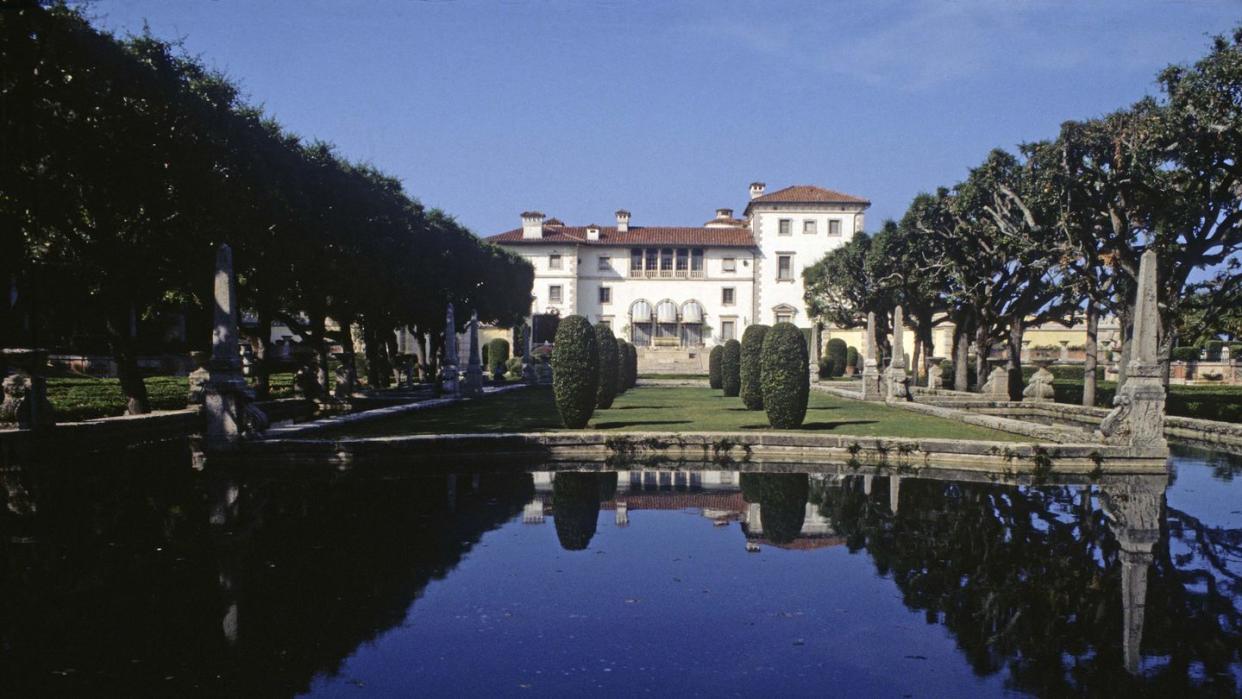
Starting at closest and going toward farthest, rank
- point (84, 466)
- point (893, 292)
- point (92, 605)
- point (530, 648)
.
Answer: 1. point (530, 648)
2. point (92, 605)
3. point (84, 466)
4. point (893, 292)

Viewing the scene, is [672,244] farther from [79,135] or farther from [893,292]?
[79,135]

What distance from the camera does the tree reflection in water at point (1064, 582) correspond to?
156 inches

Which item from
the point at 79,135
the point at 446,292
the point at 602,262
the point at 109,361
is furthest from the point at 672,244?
the point at 79,135

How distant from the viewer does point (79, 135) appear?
42.4 ft

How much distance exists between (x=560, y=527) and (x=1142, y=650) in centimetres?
425

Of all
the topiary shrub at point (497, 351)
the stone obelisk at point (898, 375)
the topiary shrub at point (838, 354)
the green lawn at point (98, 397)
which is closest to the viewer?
the green lawn at point (98, 397)

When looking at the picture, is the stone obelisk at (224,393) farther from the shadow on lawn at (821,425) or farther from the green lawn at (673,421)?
the shadow on lawn at (821,425)

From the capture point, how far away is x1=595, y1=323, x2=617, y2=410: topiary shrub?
18.7 meters

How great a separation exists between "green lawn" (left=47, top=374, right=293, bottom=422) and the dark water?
24.4ft

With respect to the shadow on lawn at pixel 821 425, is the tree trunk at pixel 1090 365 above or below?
above

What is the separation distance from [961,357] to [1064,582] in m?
25.2

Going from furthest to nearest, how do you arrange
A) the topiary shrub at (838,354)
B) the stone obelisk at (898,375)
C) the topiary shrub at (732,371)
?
the topiary shrub at (838,354), the topiary shrub at (732,371), the stone obelisk at (898,375)

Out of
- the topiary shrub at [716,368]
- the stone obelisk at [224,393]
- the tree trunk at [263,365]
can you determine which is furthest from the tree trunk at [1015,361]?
the stone obelisk at [224,393]

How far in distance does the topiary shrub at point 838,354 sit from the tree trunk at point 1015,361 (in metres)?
20.1
